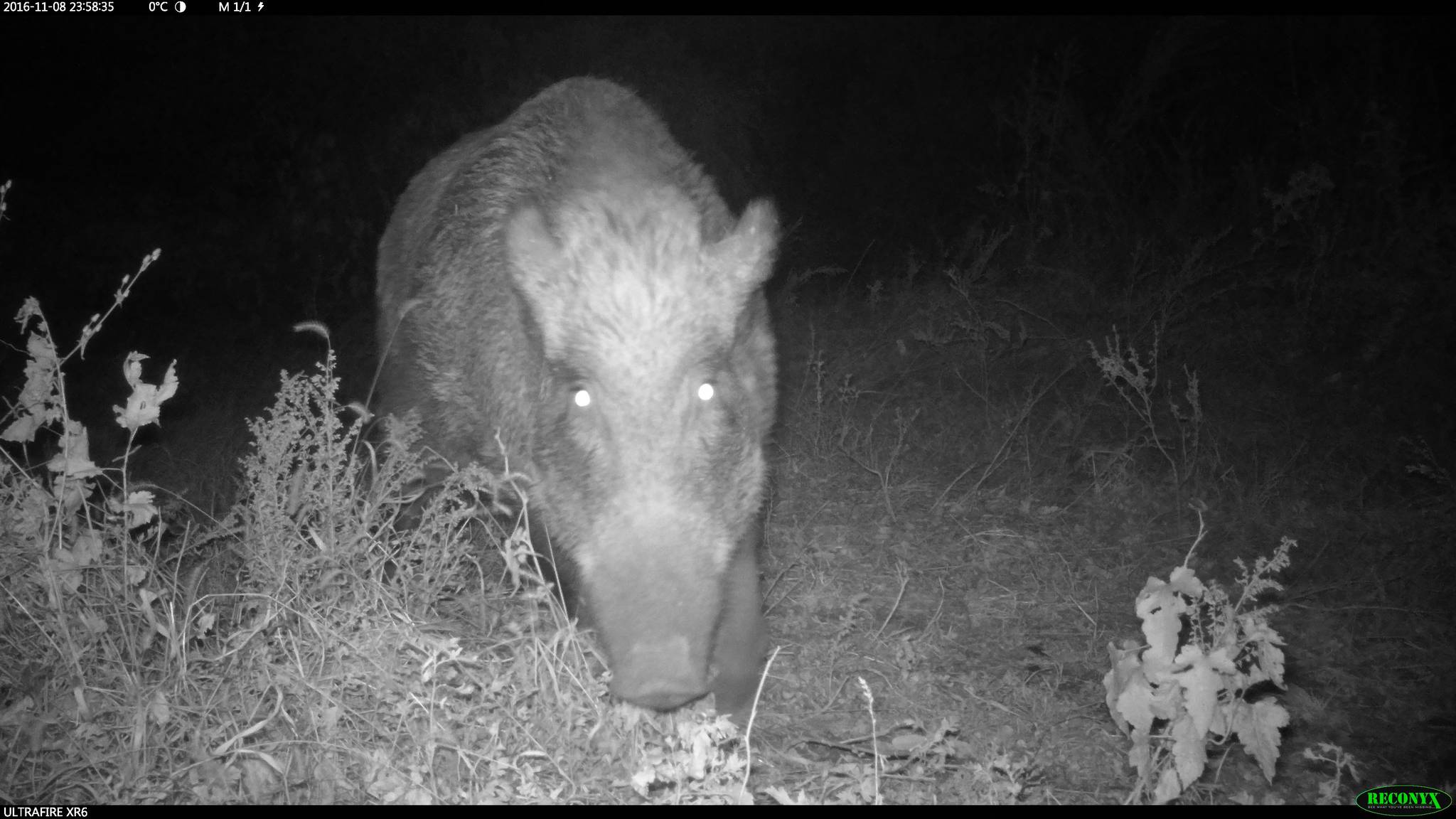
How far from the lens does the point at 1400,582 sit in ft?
13.5

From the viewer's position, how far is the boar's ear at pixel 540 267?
297 centimetres

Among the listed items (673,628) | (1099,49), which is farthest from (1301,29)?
(673,628)

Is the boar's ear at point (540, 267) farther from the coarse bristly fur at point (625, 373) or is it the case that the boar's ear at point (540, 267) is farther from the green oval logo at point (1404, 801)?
the green oval logo at point (1404, 801)

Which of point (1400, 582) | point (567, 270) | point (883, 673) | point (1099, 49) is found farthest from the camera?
point (1099, 49)

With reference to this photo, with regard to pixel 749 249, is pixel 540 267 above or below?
below

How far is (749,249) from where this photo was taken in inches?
122

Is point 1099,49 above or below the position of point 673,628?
above

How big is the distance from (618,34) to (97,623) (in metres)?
7.16

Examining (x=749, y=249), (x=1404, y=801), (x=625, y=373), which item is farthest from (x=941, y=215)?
(x=1404, y=801)

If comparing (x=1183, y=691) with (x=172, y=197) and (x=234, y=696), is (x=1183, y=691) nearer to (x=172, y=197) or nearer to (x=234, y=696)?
(x=234, y=696)

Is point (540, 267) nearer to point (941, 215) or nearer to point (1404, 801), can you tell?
point (1404, 801)

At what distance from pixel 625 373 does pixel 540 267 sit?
1.64ft

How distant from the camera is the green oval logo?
252cm

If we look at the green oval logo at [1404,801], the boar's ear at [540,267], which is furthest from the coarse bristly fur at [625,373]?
the green oval logo at [1404,801]
